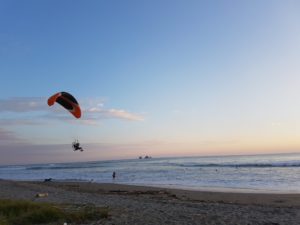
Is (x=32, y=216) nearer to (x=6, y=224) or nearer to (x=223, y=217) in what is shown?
(x=6, y=224)

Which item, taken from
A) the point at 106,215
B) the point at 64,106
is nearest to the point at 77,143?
the point at 64,106

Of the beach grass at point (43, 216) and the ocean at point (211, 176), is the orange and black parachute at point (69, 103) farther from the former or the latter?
the ocean at point (211, 176)

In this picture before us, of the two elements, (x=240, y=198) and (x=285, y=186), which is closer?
(x=240, y=198)

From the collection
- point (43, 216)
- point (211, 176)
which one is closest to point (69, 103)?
point (43, 216)

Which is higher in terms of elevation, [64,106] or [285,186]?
[64,106]

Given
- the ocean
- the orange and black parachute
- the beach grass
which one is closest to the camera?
the beach grass

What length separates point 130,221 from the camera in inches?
420

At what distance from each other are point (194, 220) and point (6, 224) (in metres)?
4.58

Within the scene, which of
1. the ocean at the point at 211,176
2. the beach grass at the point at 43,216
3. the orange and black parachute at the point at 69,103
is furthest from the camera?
the ocean at the point at 211,176

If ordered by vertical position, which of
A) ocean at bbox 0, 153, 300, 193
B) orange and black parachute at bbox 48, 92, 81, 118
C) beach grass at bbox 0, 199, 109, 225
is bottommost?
beach grass at bbox 0, 199, 109, 225

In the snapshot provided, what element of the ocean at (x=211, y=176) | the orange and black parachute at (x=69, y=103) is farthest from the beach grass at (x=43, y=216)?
the ocean at (x=211, y=176)

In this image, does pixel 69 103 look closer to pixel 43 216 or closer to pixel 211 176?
Answer: pixel 43 216

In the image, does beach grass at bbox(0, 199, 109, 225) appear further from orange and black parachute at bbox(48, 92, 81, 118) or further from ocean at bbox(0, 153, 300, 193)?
ocean at bbox(0, 153, 300, 193)

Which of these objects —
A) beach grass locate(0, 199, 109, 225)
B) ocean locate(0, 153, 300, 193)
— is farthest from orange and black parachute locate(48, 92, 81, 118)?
ocean locate(0, 153, 300, 193)
